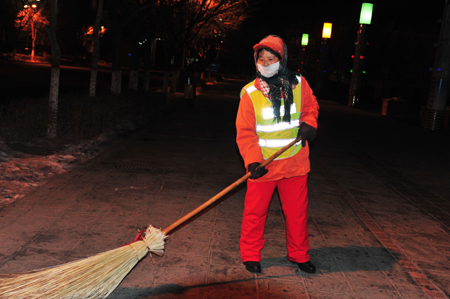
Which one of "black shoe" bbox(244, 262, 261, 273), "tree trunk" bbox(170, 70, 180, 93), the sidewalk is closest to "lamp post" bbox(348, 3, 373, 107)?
"tree trunk" bbox(170, 70, 180, 93)

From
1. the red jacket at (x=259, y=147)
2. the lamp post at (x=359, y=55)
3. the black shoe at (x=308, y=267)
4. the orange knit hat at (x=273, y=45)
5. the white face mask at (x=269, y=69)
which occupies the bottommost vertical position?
the black shoe at (x=308, y=267)

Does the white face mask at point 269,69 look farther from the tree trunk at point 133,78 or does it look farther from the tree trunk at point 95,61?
the tree trunk at point 133,78

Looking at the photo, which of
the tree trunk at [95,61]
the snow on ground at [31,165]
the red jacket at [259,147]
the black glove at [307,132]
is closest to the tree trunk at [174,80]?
the tree trunk at [95,61]

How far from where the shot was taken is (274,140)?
13.5 ft

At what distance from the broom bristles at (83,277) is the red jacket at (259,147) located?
3.22 feet

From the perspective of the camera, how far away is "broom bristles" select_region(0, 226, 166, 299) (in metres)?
3.28

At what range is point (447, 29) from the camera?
17594mm

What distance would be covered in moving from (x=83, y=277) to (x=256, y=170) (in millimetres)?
1511

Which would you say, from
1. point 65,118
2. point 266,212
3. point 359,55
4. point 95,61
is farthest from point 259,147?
point 359,55

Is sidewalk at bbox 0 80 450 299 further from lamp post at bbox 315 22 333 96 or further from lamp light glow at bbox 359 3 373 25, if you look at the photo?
lamp post at bbox 315 22 333 96

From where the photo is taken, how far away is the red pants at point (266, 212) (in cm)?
413

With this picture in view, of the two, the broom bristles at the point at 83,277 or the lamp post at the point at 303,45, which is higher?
the lamp post at the point at 303,45

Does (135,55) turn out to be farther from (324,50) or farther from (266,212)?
(324,50)

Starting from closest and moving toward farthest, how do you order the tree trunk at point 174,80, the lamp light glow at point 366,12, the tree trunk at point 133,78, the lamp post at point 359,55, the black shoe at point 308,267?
the black shoe at point 308,267
the tree trunk at point 133,78
the tree trunk at point 174,80
the lamp light glow at point 366,12
the lamp post at point 359,55
